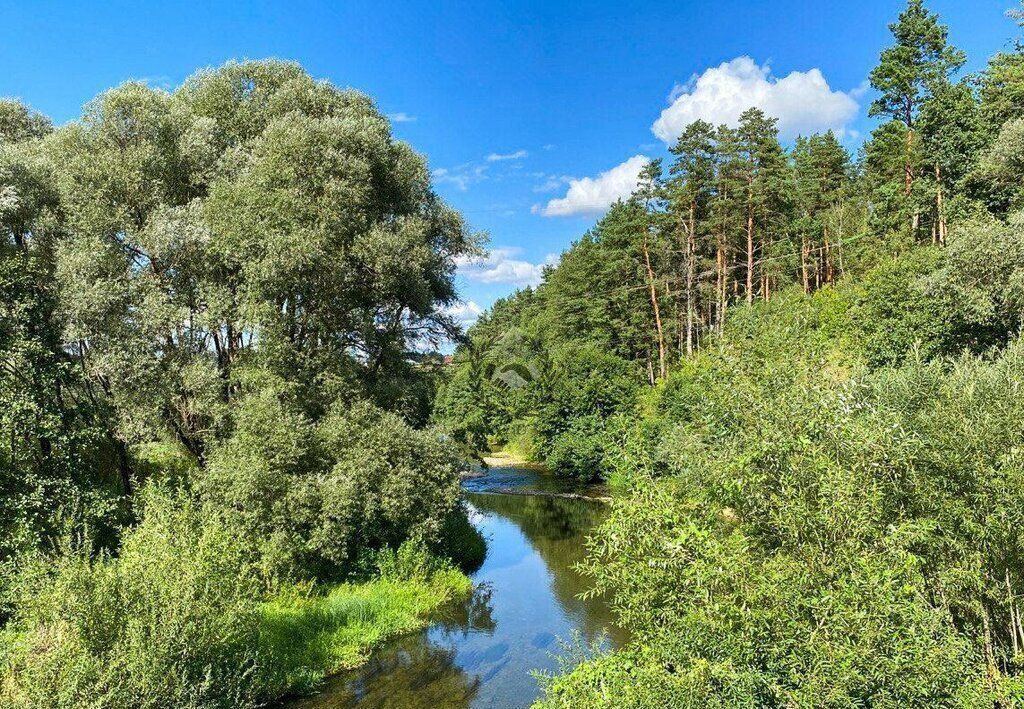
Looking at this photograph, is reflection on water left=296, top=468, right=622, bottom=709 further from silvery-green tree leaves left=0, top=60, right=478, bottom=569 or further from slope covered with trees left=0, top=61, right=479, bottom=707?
silvery-green tree leaves left=0, top=60, right=478, bottom=569

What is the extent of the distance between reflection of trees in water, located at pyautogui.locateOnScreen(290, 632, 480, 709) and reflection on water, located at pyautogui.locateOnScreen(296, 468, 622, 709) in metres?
0.03

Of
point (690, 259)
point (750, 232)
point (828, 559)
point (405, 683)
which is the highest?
point (750, 232)

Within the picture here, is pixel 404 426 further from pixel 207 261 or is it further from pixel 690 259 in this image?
pixel 690 259

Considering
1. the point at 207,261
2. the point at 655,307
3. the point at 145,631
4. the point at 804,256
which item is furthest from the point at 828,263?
the point at 145,631

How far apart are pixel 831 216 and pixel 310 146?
4782 cm

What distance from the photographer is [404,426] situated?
24891 millimetres

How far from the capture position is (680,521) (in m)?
11.2

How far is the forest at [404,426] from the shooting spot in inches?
380

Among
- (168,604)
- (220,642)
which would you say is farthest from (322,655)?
(168,604)

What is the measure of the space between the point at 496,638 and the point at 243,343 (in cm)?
1618

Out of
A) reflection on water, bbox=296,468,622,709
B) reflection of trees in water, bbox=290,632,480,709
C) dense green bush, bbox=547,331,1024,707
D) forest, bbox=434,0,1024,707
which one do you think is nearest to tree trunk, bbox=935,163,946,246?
forest, bbox=434,0,1024,707

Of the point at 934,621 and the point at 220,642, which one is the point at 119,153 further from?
the point at 934,621

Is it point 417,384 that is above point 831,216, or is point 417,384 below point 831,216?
below

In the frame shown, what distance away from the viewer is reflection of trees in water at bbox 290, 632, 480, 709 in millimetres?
17062
